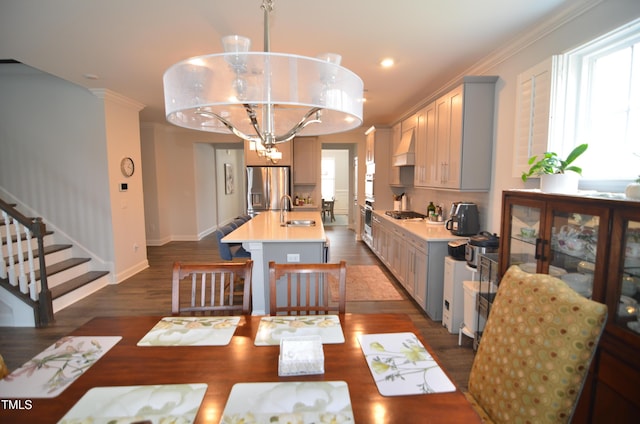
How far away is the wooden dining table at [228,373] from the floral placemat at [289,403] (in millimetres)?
28

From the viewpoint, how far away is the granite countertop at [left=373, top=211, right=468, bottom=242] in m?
3.08

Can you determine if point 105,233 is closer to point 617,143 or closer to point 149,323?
point 149,323

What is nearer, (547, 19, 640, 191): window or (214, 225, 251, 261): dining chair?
(547, 19, 640, 191): window

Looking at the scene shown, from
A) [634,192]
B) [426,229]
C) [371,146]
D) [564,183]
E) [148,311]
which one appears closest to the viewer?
[634,192]

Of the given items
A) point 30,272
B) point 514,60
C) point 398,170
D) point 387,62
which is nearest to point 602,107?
point 514,60

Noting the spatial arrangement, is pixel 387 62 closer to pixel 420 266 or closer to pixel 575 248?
pixel 420 266

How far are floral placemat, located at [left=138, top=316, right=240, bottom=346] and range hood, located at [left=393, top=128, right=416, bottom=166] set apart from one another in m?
3.84

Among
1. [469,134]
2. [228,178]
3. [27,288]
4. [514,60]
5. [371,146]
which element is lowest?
[27,288]

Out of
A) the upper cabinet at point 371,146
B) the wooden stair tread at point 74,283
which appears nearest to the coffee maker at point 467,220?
the upper cabinet at point 371,146

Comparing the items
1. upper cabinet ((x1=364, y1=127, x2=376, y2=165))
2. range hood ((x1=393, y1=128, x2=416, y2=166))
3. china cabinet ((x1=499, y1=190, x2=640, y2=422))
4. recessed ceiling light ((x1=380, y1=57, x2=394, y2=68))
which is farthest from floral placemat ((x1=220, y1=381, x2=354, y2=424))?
upper cabinet ((x1=364, y1=127, x2=376, y2=165))

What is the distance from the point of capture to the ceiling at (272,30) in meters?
2.11

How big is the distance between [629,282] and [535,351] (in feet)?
2.17

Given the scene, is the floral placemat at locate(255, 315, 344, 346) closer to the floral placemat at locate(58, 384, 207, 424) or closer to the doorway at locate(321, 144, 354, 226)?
the floral placemat at locate(58, 384, 207, 424)

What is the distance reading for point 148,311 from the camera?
11.2 feet
